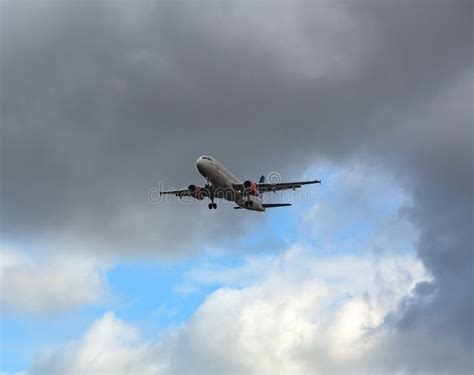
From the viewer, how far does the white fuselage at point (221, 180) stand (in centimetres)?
10781

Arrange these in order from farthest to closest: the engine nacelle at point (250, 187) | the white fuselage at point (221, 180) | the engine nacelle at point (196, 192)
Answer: the engine nacelle at point (196, 192)
the engine nacelle at point (250, 187)
the white fuselage at point (221, 180)

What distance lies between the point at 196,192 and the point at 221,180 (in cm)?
740

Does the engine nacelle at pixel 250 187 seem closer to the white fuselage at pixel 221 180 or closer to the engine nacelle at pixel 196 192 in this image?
the white fuselage at pixel 221 180

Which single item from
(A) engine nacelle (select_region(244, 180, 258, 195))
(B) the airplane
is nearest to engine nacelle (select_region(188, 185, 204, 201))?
(B) the airplane

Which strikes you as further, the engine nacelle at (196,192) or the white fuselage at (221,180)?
the engine nacelle at (196,192)

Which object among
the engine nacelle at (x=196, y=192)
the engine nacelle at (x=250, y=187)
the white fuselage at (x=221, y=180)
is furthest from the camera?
the engine nacelle at (x=196, y=192)

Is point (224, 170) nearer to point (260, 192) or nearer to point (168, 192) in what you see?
point (260, 192)

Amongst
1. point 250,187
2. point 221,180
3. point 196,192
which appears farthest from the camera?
point 196,192

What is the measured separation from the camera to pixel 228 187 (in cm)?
11244

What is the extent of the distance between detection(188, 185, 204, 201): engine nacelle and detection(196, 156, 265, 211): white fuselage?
98.8 inches

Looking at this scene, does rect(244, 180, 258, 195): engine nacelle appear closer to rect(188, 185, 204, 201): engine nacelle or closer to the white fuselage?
the white fuselage

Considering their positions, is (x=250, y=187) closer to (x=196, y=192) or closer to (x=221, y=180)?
(x=221, y=180)

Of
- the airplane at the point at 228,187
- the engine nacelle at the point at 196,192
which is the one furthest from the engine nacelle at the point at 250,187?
the engine nacelle at the point at 196,192

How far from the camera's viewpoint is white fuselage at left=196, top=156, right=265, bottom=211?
108 meters
